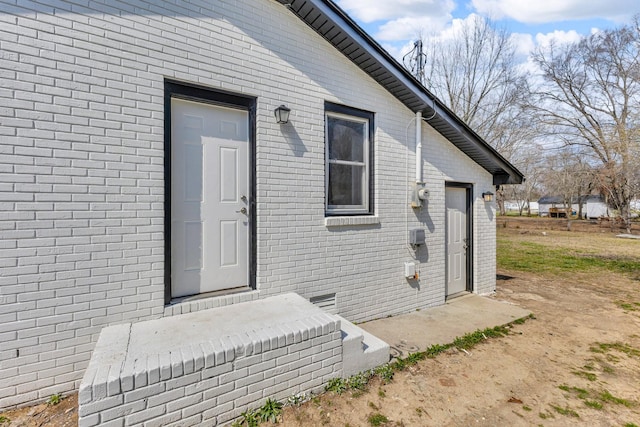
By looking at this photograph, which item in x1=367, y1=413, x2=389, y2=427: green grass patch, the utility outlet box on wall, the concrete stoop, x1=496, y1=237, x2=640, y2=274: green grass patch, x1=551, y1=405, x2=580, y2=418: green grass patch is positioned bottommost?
x1=551, y1=405, x2=580, y2=418: green grass patch

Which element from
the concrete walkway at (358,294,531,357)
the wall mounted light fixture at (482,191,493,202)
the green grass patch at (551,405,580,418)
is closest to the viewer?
the green grass patch at (551,405,580,418)

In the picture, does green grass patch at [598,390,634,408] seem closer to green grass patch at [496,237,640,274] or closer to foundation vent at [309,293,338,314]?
foundation vent at [309,293,338,314]

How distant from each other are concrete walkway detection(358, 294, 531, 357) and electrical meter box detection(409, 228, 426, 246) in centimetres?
118

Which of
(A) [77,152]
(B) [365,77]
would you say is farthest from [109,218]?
(B) [365,77]

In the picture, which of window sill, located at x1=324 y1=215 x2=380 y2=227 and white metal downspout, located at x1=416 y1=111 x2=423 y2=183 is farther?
white metal downspout, located at x1=416 y1=111 x2=423 y2=183

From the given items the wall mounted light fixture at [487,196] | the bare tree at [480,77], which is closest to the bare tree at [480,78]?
the bare tree at [480,77]

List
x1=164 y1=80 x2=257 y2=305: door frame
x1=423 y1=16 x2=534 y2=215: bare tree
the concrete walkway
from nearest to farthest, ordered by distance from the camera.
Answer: x1=164 y1=80 x2=257 y2=305: door frame, the concrete walkway, x1=423 y1=16 x2=534 y2=215: bare tree

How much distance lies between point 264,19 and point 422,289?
4.64 meters

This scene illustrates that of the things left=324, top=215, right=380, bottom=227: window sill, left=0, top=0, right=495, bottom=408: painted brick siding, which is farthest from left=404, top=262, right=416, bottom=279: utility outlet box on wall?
left=0, top=0, right=495, bottom=408: painted brick siding

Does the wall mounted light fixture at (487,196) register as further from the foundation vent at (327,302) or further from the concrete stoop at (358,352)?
the concrete stoop at (358,352)

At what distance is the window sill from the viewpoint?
13.4ft

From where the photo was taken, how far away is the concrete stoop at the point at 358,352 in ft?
9.87

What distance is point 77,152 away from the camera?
268 cm

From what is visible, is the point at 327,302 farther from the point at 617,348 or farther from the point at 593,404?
the point at 617,348
